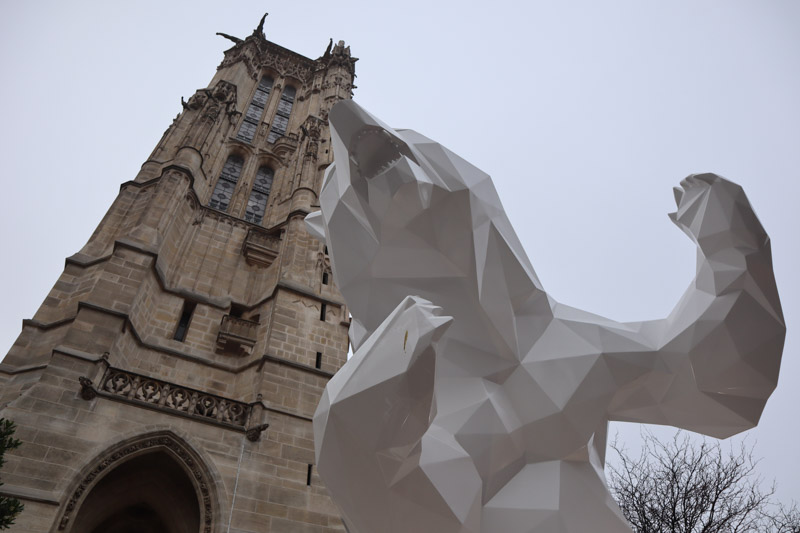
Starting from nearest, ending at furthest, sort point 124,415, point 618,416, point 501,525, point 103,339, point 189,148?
1. point 501,525
2. point 618,416
3. point 124,415
4. point 103,339
5. point 189,148

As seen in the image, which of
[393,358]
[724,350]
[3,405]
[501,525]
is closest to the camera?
[393,358]

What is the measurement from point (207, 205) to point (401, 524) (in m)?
13.9

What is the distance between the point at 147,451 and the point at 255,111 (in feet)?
51.7

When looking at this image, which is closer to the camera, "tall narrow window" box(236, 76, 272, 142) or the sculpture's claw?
the sculpture's claw

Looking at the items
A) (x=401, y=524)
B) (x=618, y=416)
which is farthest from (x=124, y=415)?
(x=618, y=416)

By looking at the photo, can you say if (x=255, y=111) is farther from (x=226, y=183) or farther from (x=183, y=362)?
(x=183, y=362)

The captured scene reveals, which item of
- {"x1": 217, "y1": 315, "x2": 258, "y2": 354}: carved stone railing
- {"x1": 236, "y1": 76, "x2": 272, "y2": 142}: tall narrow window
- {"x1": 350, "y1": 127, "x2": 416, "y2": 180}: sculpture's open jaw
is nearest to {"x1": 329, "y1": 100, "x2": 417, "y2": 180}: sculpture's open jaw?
{"x1": 350, "y1": 127, "x2": 416, "y2": 180}: sculpture's open jaw

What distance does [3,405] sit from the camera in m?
7.46

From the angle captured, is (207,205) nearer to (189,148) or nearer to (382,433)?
(189,148)

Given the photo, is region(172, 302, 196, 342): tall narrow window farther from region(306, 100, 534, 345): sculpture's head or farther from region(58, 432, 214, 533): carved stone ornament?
region(306, 100, 534, 345): sculpture's head

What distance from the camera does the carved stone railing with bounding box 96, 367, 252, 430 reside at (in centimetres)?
843

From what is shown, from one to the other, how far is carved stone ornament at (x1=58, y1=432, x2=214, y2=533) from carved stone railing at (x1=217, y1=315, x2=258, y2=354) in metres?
3.17

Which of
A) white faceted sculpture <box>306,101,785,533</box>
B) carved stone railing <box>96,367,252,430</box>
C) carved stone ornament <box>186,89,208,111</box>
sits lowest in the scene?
white faceted sculpture <box>306,101,785,533</box>

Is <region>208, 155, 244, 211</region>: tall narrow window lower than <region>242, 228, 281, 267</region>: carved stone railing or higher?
higher
